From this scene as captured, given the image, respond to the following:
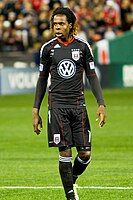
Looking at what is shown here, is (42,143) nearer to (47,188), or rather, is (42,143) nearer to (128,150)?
(128,150)

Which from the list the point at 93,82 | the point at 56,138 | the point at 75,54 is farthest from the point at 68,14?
the point at 56,138

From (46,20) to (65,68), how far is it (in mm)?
23651

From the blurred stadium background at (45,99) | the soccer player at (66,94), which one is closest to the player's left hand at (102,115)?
the soccer player at (66,94)

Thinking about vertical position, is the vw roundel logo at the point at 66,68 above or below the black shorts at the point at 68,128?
above

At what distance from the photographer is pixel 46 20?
33.6 meters

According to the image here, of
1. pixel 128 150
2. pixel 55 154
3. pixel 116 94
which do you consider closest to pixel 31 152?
pixel 55 154

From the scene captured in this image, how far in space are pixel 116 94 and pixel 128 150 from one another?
49.5 ft

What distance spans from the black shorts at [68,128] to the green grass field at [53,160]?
0.94 metres

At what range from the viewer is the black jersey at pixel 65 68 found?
33.1 feet

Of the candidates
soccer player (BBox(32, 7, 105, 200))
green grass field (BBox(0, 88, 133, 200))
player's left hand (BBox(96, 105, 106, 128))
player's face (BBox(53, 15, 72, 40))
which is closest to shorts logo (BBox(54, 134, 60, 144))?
soccer player (BBox(32, 7, 105, 200))

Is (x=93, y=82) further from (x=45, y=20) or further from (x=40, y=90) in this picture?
(x=45, y=20)

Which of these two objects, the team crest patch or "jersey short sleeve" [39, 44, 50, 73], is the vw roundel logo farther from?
"jersey short sleeve" [39, 44, 50, 73]

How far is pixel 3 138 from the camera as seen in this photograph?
18.9m

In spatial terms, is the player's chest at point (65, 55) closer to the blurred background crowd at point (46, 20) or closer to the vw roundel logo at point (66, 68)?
the vw roundel logo at point (66, 68)
